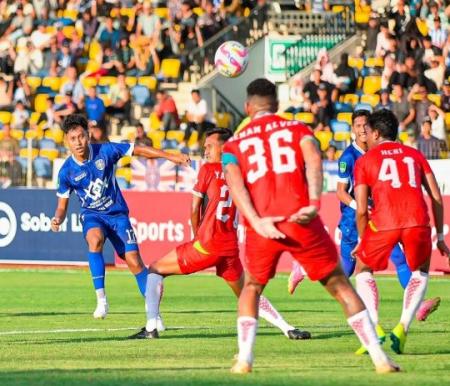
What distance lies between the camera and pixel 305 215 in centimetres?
1053

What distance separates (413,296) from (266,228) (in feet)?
8.72

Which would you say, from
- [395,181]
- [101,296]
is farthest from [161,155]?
[395,181]

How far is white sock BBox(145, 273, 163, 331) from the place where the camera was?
14.3 m

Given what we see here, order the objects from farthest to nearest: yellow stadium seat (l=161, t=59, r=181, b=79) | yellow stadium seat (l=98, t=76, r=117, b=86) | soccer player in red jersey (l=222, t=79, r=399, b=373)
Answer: yellow stadium seat (l=161, t=59, r=181, b=79)
yellow stadium seat (l=98, t=76, r=117, b=86)
soccer player in red jersey (l=222, t=79, r=399, b=373)

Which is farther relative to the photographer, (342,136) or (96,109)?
(96,109)

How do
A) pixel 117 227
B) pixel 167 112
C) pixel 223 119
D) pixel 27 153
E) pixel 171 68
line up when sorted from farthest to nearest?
pixel 171 68, pixel 223 119, pixel 167 112, pixel 27 153, pixel 117 227

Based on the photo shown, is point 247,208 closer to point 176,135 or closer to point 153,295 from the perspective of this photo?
point 153,295

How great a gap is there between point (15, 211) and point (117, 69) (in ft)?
29.1

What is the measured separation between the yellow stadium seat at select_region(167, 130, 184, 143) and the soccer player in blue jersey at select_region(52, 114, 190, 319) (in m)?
16.2

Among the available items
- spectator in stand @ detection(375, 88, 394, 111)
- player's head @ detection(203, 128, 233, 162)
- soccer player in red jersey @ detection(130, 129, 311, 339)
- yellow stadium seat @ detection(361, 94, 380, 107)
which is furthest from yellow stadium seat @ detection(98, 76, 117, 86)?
player's head @ detection(203, 128, 233, 162)

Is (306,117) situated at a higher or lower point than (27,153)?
higher

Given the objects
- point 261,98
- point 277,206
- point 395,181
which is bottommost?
point 395,181

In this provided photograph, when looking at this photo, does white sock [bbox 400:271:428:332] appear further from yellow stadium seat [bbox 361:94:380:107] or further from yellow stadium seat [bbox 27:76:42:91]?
yellow stadium seat [bbox 27:76:42:91]

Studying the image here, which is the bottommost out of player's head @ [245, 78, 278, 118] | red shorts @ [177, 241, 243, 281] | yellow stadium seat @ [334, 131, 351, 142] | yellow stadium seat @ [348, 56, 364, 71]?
yellow stadium seat @ [334, 131, 351, 142]
